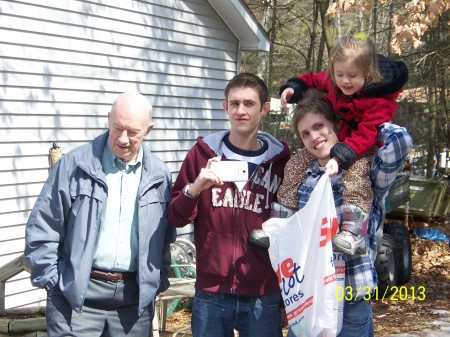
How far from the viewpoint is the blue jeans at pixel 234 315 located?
11.3 feet

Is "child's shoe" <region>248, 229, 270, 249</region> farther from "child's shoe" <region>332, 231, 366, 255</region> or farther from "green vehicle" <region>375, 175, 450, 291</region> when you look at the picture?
"green vehicle" <region>375, 175, 450, 291</region>

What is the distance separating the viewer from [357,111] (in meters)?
3.29

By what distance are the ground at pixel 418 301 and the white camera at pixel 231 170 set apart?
3776 millimetres

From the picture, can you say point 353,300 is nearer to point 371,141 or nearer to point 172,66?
point 371,141

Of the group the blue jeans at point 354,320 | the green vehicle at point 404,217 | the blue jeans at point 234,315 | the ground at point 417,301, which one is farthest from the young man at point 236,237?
the ground at point 417,301

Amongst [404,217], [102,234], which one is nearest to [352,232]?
[102,234]

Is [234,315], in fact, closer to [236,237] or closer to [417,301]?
[236,237]

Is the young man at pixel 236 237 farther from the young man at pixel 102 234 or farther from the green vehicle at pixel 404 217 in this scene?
the green vehicle at pixel 404 217

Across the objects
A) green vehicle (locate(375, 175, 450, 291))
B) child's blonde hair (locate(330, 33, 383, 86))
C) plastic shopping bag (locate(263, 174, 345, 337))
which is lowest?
green vehicle (locate(375, 175, 450, 291))

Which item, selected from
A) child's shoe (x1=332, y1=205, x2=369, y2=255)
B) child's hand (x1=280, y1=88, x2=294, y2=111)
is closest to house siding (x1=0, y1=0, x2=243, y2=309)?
child's hand (x1=280, y1=88, x2=294, y2=111)

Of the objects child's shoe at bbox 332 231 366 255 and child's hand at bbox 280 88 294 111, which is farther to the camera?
child's hand at bbox 280 88 294 111

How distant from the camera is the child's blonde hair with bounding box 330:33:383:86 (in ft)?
10.4

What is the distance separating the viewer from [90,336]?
339 centimetres

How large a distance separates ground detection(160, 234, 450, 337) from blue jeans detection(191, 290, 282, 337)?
3.39 m
